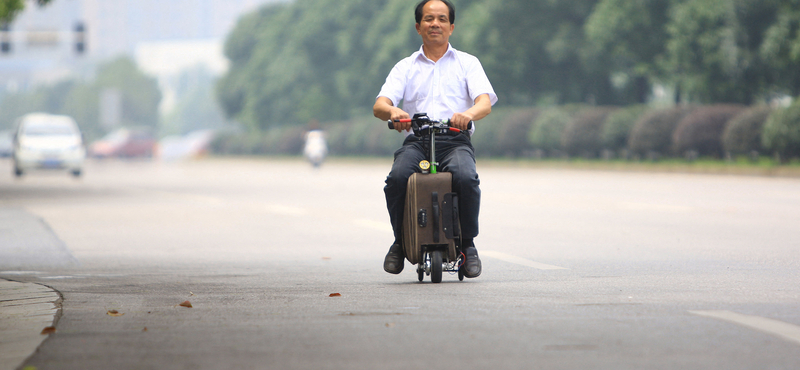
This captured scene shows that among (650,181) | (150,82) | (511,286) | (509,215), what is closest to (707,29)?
(650,181)

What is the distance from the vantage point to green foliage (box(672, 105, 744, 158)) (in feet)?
108

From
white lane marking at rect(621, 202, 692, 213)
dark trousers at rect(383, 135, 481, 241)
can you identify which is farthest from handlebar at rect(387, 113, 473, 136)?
white lane marking at rect(621, 202, 692, 213)

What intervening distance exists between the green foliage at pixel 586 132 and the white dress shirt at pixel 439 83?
30.9 meters

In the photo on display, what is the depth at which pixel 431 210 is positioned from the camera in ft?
25.8

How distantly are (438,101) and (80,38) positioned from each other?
44.8 metres

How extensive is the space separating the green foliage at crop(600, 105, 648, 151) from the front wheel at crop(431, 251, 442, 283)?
2983cm

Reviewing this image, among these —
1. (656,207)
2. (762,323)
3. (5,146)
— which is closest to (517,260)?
(762,323)

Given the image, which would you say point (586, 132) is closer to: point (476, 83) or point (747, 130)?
point (747, 130)

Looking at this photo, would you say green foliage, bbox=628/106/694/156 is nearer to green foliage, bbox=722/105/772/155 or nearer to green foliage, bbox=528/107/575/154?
green foliage, bbox=722/105/772/155

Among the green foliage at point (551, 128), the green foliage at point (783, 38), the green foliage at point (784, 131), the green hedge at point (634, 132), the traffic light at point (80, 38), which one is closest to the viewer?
the green foliage at point (784, 131)

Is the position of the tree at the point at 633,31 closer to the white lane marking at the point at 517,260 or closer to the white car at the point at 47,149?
the white car at the point at 47,149

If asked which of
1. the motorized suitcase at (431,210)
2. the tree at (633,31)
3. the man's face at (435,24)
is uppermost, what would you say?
the tree at (633,31)

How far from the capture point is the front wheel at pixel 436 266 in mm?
8062

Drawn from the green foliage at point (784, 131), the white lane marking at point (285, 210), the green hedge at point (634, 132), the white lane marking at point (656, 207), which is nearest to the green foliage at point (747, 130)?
the green hedge at point (634, 132)
